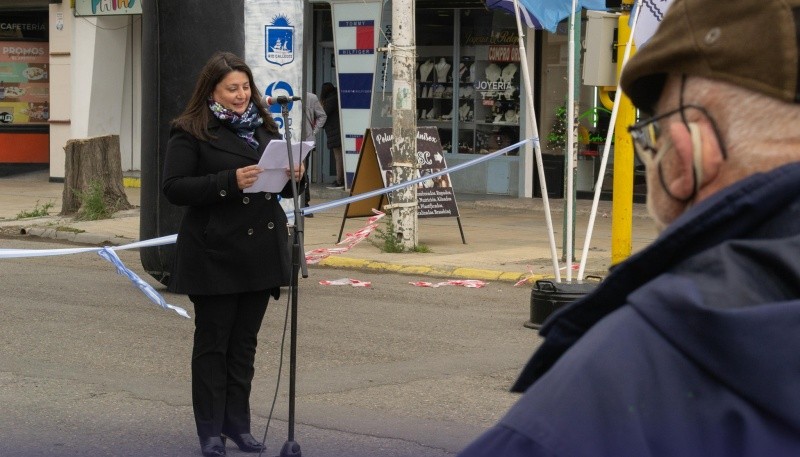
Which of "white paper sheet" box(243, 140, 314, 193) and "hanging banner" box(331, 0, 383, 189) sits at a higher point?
"hanging banner" box(331, 0, 383, 189)

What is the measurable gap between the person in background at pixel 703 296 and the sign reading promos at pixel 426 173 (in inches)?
496

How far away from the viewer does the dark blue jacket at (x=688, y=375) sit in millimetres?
1438

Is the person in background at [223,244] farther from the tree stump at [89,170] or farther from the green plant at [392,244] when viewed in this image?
the tree stump at [89,170]

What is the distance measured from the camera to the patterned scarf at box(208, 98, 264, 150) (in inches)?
235

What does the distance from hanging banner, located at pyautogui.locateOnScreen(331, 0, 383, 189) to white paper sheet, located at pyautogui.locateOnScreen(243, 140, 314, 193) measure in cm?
1303

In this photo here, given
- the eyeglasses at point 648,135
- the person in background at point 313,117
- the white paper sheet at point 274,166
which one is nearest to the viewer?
the eyeglasses at point 648,135

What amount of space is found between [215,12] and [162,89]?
781mm

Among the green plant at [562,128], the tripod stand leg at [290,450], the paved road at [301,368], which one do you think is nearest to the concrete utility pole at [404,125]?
the paved road at [301,368]

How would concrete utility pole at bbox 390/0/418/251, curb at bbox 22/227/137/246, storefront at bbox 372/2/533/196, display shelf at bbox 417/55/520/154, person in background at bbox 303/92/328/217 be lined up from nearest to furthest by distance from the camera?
concrete utility pole at bbox 390/0/418/251 → curb at bbox 22/227/137/246 → person in background at bbox 303/92/328/217 → storefront at bbox 372/2/533/196 → display shelf at bbox 417/55/520/154

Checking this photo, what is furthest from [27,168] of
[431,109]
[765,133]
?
[765,133]

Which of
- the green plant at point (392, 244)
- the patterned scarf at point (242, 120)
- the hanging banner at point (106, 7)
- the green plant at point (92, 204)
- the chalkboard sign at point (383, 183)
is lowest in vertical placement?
the green plant at point (392, 244)

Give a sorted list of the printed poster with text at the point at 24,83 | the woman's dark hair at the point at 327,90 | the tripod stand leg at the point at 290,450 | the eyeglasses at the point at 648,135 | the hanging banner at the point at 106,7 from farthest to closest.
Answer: the printed poster with text at the point at 24,83
the hanging banner at the point at 106,7
the woman's dark hair at the point at 327,90
the tripod stand leg at the point at 290,450
the eyeglasses at the point at 648,135

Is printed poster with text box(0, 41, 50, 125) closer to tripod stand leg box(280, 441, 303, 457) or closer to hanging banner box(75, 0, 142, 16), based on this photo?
hanging banner box(75, 0, 142, 16)

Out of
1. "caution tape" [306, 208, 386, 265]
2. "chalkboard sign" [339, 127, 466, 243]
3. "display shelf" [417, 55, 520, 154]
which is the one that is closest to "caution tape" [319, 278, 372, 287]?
"caution tape" [306, 208, 386, 265]
